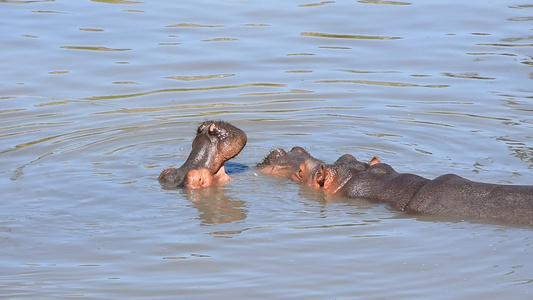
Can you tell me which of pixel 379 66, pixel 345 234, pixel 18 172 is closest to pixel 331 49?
pixel 379 66

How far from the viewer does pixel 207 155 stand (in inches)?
384

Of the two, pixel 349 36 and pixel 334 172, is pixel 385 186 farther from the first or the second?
pixel 349 36

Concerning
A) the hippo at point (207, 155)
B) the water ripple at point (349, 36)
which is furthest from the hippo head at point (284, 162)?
the water ripple at point (349, 36)

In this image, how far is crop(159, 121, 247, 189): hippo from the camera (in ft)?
31.8

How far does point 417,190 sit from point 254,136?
9.41ft

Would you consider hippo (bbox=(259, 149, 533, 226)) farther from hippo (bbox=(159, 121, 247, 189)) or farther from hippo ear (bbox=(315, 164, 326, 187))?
hippo (bbox=(159, 121, 247, 189))

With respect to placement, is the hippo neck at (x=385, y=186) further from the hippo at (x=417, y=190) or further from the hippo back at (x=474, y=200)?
the hippo back at (x=474, y=200)

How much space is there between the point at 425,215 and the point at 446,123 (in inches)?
116

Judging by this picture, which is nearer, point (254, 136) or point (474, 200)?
point (474, 200)

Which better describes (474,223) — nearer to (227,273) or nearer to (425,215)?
(425,215)

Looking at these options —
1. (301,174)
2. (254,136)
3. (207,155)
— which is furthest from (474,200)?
(254,136)

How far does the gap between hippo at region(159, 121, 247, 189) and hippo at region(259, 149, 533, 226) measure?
680 mm

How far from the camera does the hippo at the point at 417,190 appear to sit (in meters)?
8.54

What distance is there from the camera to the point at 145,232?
856 centimetres
